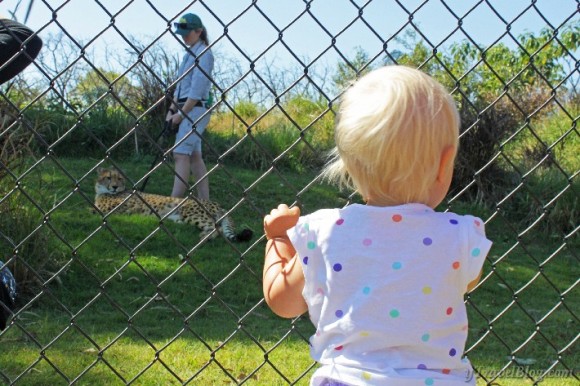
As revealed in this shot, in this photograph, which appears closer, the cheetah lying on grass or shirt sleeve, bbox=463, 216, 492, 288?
shirt sleeve, bbox=463, 216, 492, 288

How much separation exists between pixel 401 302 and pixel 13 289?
1711 millimetres

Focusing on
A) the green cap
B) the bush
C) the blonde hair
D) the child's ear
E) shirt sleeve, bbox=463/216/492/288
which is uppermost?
the green cap

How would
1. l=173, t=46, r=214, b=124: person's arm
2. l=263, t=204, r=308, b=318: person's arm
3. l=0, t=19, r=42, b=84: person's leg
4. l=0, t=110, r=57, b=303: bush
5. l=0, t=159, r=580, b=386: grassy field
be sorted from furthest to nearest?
l=173, t=46, r=214, b=124: person's arm, l=0, t=110, r=57, b=303: bush, l=0, t=159, r=580, b=386: grassy field, l=0, t=19, r=42, b=84: person's leg, l=263, t=204, r=308, b=318: person's arm

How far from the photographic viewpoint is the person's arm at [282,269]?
2.13 m

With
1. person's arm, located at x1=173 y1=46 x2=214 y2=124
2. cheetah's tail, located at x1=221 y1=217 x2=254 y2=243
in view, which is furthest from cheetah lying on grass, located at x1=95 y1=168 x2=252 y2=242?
person's arm, located at x1=173 y1=46 x2=214 y2=124

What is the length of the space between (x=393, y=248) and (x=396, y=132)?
28 centimetres

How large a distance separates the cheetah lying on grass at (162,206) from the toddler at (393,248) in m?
4.70

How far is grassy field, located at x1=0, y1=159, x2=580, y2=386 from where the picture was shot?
3383mm

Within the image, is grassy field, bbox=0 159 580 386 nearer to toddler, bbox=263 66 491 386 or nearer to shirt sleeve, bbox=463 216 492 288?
toddler, bbox=263 66 491 386

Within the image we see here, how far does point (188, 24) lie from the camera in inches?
293

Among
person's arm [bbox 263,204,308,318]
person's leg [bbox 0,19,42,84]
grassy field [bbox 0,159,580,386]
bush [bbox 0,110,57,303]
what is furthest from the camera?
bush [bbox 0,110,57,303]

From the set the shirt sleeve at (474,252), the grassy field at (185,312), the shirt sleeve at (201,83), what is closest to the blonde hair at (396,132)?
the shirt sleeve at (474,252)

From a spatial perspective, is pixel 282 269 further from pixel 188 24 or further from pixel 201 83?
pixel 188 24

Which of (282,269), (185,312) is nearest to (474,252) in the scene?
(282,269)
